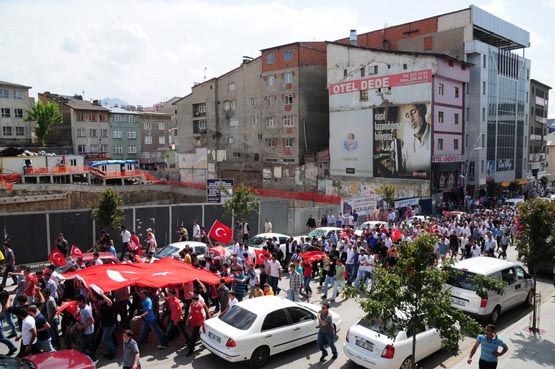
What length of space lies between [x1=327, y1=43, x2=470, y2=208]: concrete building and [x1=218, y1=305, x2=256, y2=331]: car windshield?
33589mm

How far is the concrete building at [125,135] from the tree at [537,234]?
75885 mm

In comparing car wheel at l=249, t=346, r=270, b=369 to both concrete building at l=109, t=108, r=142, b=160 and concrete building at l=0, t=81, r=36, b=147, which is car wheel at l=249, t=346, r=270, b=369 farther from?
concrete building at l=109, t=108, r=142, b=160

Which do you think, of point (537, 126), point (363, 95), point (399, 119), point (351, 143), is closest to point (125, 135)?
point (351, 143)

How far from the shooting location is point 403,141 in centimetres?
4678

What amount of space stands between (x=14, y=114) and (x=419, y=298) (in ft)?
257

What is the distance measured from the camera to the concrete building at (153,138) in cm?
8531

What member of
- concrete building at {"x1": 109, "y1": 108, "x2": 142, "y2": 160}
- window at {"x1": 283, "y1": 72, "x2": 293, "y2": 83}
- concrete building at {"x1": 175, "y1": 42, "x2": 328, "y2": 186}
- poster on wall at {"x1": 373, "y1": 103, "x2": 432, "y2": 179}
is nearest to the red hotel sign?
poster on wall at {"x1": 373, "y1": 103, "x2": 432, "y2": 179}

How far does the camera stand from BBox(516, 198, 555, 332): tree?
13.8 metres

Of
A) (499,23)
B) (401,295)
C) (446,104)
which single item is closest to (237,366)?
(401,295)

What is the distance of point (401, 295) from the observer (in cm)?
868

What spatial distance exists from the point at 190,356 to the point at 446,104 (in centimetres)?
4155

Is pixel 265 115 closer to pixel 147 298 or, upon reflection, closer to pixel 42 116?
pixel 42 116

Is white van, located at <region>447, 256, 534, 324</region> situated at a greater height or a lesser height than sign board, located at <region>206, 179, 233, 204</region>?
lesser

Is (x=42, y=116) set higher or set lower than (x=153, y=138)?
higher
